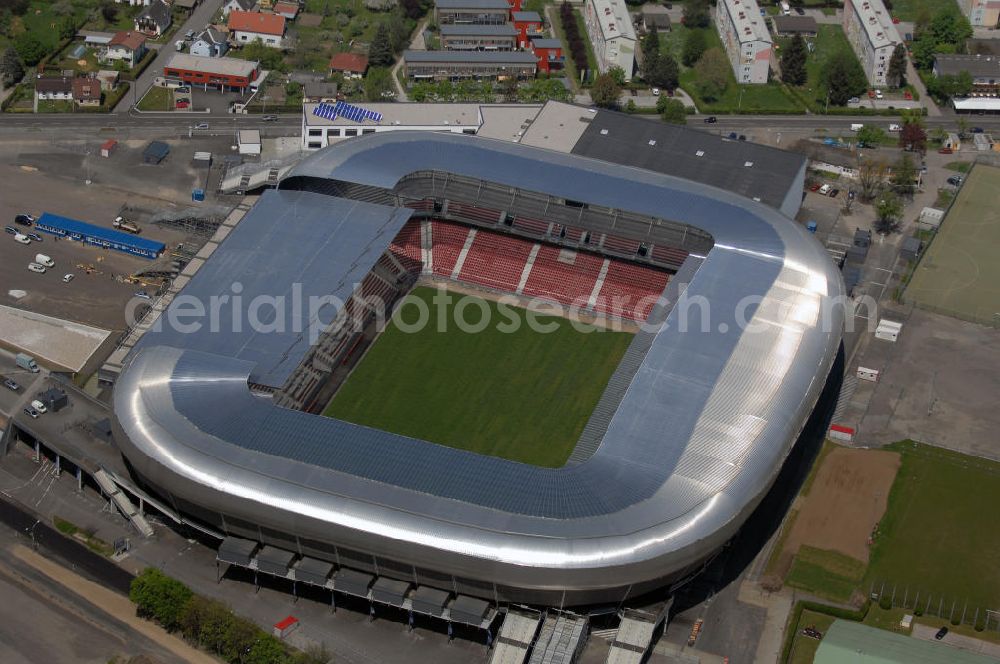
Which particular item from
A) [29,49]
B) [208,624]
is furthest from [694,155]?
[29,49]


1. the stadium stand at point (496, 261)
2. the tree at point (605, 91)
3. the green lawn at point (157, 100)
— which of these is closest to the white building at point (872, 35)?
the tree at point (605, 91)

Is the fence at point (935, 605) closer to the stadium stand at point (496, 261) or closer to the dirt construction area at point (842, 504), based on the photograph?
the dirt construction area at point (842, 504)

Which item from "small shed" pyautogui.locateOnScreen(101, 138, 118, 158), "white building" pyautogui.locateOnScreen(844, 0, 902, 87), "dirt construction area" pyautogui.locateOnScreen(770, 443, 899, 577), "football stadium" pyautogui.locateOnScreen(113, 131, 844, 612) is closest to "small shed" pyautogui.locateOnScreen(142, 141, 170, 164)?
"small shed" pyautogui.locateOnScreen(101, 138, 118, 158)

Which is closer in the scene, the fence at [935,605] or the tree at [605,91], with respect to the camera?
the fence at [935,605]

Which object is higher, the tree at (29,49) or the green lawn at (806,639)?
the tree at (29,49)

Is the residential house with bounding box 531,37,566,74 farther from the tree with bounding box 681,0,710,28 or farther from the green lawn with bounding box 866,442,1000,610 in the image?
the green lawn with bounding box 866,442,1000,610

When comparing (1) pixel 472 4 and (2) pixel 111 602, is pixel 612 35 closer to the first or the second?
(1) pixel 472 4

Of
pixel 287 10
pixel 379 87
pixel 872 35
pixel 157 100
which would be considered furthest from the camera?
pixel 287 10
